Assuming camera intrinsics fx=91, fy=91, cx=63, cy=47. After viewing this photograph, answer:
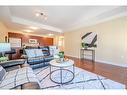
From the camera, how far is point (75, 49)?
7.42 metres

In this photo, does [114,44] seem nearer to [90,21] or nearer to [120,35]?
[120,35]

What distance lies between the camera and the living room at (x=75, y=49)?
103 inches

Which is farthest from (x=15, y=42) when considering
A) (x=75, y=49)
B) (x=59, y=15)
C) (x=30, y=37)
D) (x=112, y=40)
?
(x=112, y=40)

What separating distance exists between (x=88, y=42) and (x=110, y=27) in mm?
1737

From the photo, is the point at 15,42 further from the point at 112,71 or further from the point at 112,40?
the point at 112,71

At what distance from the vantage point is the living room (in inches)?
103

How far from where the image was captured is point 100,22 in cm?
532

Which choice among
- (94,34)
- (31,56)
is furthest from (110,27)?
(31,56)

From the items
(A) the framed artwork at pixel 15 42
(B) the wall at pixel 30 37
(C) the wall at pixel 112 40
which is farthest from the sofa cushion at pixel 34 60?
(B) the wall at pixel 30 37

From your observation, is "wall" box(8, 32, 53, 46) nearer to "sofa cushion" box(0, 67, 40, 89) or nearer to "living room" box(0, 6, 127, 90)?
"living room" box(0, 6, 127, 90)

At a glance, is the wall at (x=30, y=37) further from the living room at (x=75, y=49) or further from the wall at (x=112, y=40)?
the wall at (x=112, y=40)

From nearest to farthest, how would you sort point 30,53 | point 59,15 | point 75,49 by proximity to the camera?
point 30,53 → point 59,15 → point 75,49

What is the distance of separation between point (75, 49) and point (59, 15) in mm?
3531


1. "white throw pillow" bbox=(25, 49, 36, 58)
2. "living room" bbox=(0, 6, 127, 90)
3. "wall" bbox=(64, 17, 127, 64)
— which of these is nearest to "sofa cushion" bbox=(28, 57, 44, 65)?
"living room" bbox=(0, 6, 127, 90)
